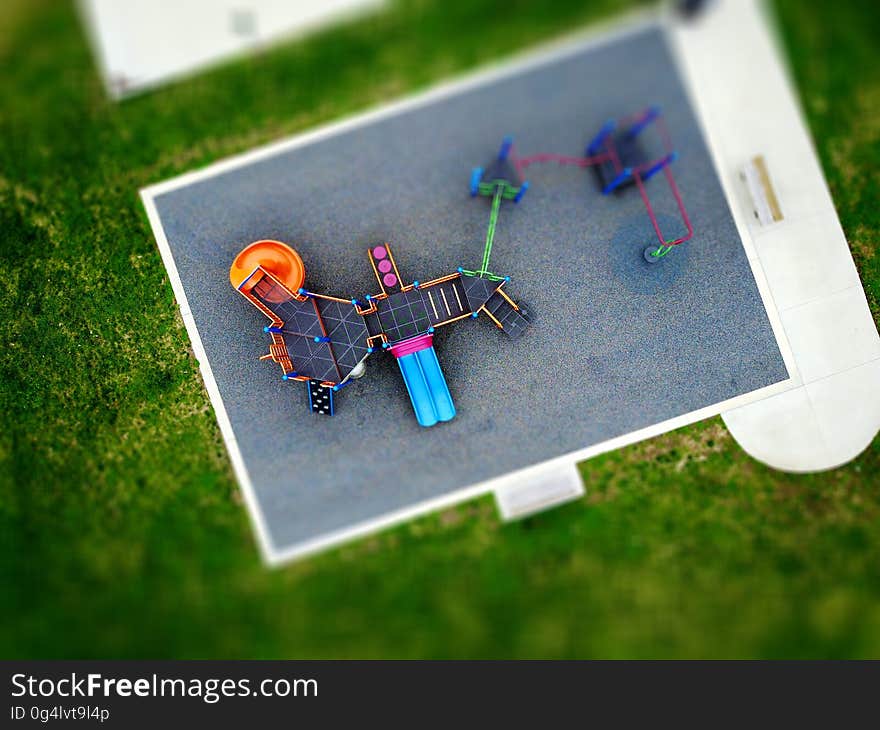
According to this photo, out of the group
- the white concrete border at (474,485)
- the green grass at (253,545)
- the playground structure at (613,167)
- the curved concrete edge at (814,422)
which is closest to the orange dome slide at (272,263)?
the white concrete border at (474,485)

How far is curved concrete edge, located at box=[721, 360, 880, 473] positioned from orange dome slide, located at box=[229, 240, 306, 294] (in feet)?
34.4

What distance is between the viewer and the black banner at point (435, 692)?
12.7 metres

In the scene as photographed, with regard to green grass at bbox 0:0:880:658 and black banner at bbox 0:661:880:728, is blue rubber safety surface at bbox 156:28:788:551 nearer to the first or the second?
green grass at bbox 0:0:880:658

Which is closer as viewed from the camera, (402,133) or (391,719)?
(391,719)

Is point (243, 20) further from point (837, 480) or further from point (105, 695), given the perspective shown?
point (837, 480)

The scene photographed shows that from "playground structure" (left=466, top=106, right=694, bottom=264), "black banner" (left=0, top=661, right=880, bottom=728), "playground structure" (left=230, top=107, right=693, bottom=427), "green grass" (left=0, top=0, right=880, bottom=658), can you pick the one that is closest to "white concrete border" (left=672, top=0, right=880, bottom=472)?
"green grass" (left=0, top=0, right=880, bottom=658)

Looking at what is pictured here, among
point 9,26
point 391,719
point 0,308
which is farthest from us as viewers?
point 9,26

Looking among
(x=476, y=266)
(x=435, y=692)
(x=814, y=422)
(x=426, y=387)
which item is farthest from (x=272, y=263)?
(x=814, y=422)

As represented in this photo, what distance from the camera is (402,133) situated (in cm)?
1420

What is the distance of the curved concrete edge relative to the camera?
13.4m

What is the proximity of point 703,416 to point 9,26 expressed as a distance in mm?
19897

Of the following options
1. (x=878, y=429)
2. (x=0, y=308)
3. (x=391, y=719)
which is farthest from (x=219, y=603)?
(x=878, y=429)

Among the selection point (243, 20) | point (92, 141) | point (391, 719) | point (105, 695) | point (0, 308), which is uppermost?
point (243, 20)

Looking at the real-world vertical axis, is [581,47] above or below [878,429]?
above
